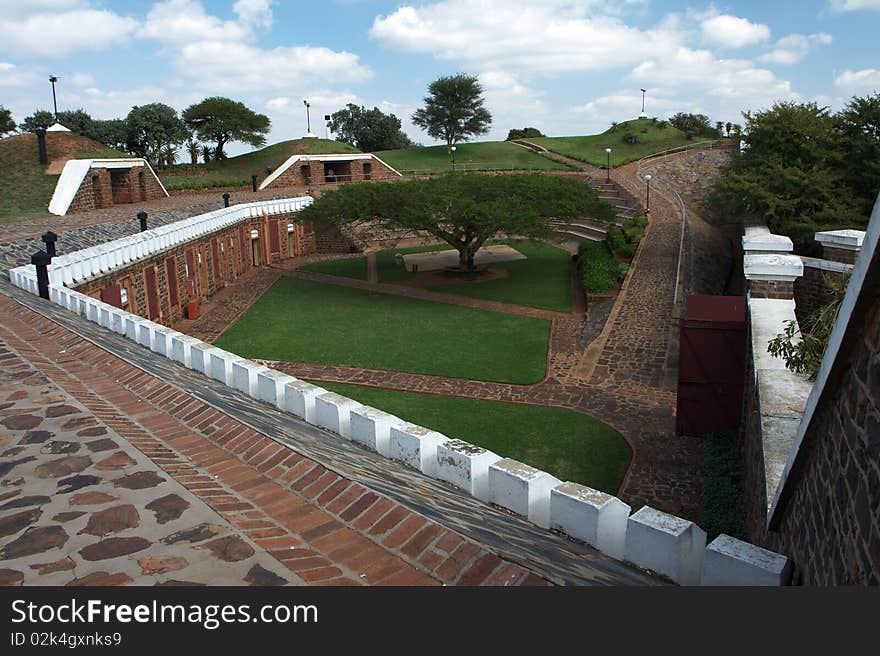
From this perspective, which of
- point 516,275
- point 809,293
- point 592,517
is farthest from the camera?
point 516,275

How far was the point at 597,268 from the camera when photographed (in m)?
22.1

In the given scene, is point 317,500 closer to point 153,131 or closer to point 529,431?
point 529,431

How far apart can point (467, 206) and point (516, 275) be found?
4.28 meters

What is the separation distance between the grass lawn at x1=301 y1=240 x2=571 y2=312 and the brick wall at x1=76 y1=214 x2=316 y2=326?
2.30 m

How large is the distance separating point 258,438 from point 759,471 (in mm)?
4917

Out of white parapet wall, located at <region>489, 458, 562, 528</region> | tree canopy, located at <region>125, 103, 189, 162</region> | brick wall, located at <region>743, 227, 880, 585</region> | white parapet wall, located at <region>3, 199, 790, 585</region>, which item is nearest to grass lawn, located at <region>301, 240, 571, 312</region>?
white parapet wall, located at <region>3, 199, 790, 585</region>

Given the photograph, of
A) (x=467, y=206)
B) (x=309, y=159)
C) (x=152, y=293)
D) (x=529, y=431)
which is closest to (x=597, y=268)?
(x=467, y=206)

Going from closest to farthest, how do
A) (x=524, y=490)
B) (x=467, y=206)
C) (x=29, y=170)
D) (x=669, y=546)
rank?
1. (x=669, y=546)
2. (x=524, y=490)
3. (x=467, y=206)
4. (x=29, y=170)

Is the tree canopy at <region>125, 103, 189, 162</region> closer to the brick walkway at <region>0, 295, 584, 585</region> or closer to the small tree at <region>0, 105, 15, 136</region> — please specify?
the small tree at <region>0, 105, 15, 136</region>

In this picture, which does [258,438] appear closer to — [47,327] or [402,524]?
[402,524]

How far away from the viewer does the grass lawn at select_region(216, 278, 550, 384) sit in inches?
643

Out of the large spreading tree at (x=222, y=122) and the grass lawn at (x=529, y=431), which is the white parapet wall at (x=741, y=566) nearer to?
the grass lawn at (x=529, y=431)

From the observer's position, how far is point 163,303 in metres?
19.9

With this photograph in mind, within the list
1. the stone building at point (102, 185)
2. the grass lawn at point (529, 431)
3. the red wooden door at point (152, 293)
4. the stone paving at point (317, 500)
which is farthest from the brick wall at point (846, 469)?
the stone building at point (102, 185)
